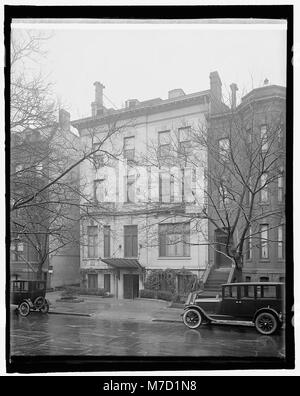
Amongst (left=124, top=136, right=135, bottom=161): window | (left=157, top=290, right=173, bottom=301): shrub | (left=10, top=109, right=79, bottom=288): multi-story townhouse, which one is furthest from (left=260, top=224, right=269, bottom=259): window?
(left=10, top=109, right=79, bottom=288): multi-story townhouse

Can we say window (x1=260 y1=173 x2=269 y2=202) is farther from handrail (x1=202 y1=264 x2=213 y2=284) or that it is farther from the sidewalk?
the sidewalk

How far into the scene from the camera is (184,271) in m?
4.94

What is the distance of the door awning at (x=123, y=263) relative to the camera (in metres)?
5.07

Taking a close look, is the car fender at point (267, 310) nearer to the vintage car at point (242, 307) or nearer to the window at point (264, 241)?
the vintage car at point (242, 307)

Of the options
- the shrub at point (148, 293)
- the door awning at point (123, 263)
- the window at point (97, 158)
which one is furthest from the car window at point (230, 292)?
the window at point (97, 158)

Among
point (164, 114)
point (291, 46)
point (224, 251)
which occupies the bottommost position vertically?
point (224, 251)

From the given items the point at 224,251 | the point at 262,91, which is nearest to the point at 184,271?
the point at 224,251

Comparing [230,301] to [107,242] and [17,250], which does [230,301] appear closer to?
[107,242]

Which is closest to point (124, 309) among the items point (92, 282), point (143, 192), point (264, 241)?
point (92, 282)

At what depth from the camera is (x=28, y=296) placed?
16.6 feet

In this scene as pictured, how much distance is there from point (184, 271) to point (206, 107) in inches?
104

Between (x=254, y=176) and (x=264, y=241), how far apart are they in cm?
107
